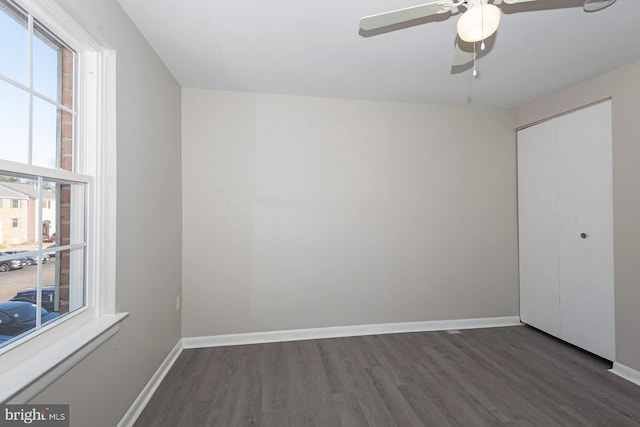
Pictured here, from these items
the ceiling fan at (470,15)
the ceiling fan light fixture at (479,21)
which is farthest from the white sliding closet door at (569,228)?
the ceiling fan light fixture at (479,21)

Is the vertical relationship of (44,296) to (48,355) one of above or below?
above

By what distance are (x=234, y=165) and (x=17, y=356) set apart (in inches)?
76.1

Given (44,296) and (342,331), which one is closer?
(44,296)

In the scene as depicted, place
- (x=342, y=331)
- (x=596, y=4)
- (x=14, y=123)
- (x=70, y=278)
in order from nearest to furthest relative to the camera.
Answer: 1. (x=14, y=123)
2. (x=596, y=4)
3. (x=70, y=278)
4. (x=342, y=331)

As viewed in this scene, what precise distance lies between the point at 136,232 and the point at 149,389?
1.11 meters

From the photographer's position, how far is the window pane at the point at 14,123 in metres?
0.98

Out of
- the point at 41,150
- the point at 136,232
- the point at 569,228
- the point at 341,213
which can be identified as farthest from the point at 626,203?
the point at 41,150

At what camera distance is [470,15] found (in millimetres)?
1105

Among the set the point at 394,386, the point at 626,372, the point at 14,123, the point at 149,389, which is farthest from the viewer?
the point at 626,372

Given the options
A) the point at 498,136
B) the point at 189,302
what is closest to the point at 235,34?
the point at 189,302

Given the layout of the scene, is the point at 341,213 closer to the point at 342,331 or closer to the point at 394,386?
the point at 342,331

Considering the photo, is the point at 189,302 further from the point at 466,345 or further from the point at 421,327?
the point at 466,345

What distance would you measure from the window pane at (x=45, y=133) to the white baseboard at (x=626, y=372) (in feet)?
12.9

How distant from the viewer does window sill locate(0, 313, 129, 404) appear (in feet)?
2.97
